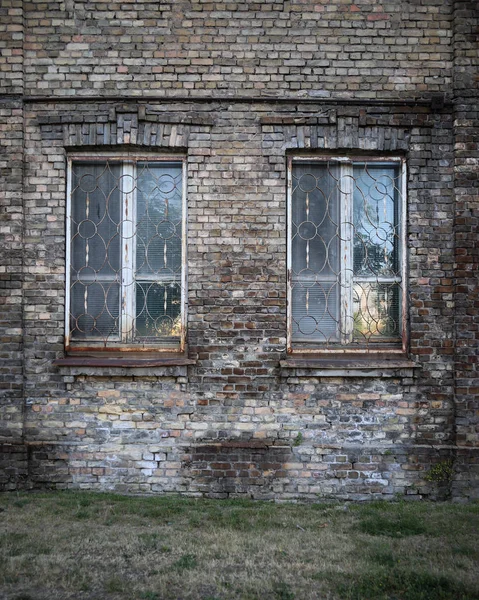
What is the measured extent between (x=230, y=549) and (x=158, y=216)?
10.2ft

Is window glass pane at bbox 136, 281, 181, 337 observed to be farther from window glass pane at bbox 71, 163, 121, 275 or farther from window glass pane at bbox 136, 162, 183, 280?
window glass pane at bbox 71, 163, 121, 275

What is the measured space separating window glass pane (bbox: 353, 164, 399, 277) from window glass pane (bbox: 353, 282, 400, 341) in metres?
0.19

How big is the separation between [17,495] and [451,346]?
4249mm

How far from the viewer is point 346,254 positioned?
5.24 m

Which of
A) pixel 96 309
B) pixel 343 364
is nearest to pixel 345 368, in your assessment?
pixel 343 364

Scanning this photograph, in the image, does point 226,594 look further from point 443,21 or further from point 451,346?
point 443,21

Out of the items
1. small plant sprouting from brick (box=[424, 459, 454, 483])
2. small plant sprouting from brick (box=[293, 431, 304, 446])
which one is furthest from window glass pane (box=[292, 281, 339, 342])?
small plant sprouting from brick (box=[424, 459, 454, 483])

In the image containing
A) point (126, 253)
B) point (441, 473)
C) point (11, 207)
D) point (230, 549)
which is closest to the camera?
point (230, 549)

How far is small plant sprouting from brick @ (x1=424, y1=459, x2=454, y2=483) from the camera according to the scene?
4906 mm

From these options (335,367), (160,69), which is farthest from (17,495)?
(160,69)

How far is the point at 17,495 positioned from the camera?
4.80 m

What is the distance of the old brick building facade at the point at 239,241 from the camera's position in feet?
16.2

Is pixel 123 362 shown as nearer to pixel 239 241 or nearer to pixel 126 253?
pixel 126 253

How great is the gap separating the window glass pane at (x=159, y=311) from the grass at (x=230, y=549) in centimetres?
156
